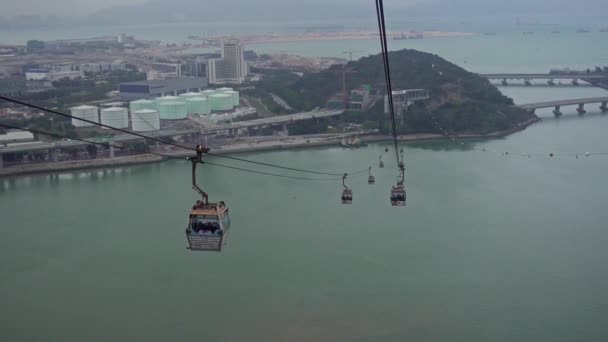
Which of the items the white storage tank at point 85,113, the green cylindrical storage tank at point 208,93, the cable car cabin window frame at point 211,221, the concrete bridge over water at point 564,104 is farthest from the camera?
the green cylindrical storage tank at point 208,93

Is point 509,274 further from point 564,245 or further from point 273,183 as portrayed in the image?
point 273,183

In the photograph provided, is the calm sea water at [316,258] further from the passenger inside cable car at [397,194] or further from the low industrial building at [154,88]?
the low industrial building at [154,88]

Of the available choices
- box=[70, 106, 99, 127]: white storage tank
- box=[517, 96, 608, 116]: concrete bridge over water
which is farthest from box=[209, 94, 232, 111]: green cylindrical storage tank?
box=[517, 96, 608, 116]: concrete bridge over water

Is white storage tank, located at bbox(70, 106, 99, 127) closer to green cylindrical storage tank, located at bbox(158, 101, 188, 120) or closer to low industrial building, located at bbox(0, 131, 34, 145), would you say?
green cylindrical storage tank, located at bbox(158, 101, 188, 120)

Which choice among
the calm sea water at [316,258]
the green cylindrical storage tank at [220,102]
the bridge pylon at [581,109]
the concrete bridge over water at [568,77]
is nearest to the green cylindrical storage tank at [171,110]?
the green cylindrical storage tank at [220,102]

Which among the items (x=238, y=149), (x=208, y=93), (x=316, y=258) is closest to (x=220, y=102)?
(x=208, y=93)

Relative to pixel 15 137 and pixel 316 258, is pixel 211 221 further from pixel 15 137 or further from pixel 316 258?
pixel 15 137
